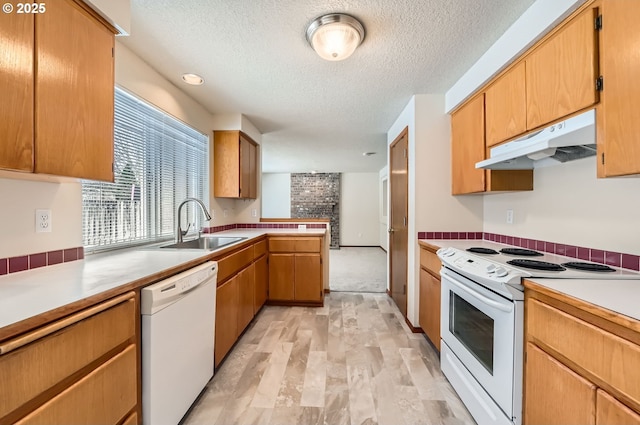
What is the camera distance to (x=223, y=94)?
2584 mm

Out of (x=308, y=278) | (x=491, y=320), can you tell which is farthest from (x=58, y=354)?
(x=308, y=278)

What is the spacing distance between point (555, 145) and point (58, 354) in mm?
2175

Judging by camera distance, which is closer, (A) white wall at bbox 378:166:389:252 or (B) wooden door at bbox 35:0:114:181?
(B) wooden door at bbox 35:0:114:181

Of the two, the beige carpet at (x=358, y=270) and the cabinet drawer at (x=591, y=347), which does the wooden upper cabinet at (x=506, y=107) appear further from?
the beige carpet at (x=358, y=270)

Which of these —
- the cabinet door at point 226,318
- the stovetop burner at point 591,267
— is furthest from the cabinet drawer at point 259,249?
the stovetop burner at point 591,267

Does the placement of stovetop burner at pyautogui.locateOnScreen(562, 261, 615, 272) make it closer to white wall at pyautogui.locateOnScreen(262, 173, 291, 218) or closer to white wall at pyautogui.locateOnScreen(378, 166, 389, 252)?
white wall at pyautogui.locateOnScreen(378, 166, 389, 252)

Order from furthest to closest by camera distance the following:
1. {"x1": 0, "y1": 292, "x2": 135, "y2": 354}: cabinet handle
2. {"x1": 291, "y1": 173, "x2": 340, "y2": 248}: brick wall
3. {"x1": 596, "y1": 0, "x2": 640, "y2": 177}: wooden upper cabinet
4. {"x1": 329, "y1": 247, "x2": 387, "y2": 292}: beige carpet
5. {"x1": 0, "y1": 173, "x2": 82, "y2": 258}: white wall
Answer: {"x1": 291, "y1": 173, "x2": 340, "y2": 248}: brick wall
{"x1": 329, "y1": 247, "x2": 387, "y2": 292}: beige carpet
{"x1": 0, "y1": 173, "x2": 82, "y2": 258}: white wall
{"x1": 596, "y1": 0, "x2": 640, "y2": 177}: wooden upper cabinet
{"x1": 0, "y1": 292, "x2": 135, "y2": 354}: cabinet handle

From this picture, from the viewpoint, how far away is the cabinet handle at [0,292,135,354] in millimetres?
676

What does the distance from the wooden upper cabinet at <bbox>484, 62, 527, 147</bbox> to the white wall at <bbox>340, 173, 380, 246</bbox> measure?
20.2 ft

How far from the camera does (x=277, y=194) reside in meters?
8.30

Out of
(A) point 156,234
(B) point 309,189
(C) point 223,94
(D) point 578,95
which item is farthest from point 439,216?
(B) point 309,189

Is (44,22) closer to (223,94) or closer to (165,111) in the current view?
(165,111)

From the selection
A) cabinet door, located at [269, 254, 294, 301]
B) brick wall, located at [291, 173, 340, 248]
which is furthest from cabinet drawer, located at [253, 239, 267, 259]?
brick wall, located at [291, 173, 340, 248]

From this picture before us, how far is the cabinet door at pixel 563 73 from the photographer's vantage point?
1.19 meters
